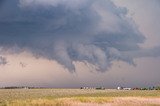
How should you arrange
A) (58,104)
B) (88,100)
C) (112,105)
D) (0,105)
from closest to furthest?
1. (0,105)
2. (58,104)
3. (112,105)
4. (88,100)

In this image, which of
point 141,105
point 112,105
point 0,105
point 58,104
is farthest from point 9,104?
point 141,105

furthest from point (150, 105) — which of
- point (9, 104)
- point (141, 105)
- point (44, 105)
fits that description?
point (9, 104)

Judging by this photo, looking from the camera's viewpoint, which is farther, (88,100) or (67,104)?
(88,100)

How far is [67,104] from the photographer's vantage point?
6153 cm

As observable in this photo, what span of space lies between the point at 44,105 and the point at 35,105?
134 cm

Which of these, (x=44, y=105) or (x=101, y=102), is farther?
(x=101, y=102)

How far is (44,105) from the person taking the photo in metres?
58.8

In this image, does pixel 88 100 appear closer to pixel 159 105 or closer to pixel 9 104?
pixel 159 105

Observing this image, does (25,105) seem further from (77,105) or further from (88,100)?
(88,100)

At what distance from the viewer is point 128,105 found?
6544cm

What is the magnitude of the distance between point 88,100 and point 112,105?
6689 mm

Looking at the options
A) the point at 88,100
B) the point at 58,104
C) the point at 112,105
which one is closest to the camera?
the point at 58,104

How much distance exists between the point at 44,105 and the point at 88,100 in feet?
43.8

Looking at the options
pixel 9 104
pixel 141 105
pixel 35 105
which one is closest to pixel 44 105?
pixel 35 105
